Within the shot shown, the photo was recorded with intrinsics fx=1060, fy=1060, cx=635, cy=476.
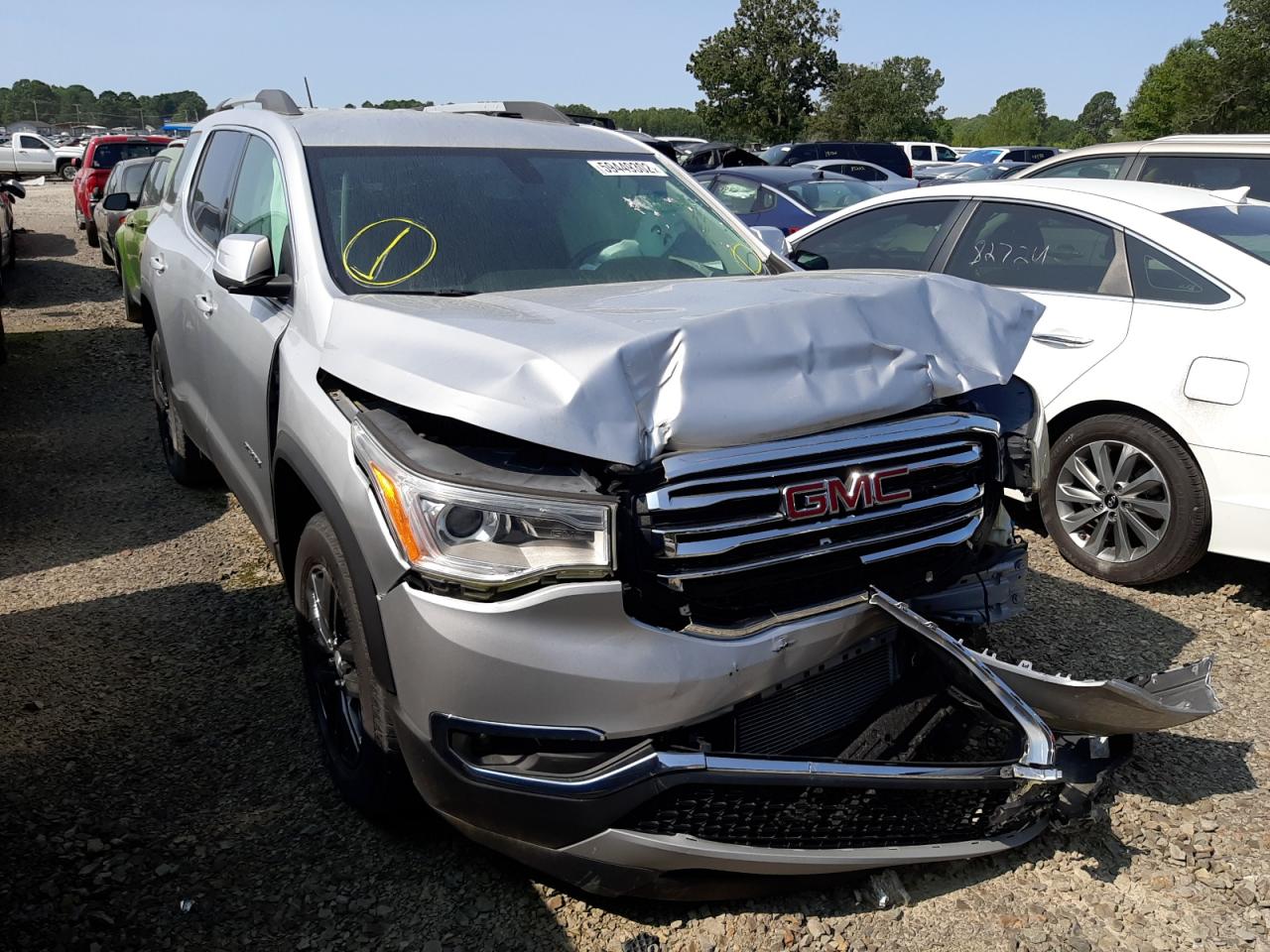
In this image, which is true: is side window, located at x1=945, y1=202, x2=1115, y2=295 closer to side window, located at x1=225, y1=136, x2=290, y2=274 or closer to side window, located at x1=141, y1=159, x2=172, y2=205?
side window, located at x1=225, y1=136, x2=290, y2=274

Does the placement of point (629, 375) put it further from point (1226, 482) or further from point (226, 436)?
point (1226, 482)

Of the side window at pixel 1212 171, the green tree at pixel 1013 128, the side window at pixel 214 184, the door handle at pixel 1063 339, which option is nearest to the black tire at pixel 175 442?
the side window at pixel 214 184

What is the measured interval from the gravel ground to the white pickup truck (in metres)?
36.2

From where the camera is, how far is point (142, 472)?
6.32 m

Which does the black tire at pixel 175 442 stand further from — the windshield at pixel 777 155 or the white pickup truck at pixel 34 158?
the white pickup truck at pixel 34 158

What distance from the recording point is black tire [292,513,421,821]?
2.69m

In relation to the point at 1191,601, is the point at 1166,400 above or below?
above

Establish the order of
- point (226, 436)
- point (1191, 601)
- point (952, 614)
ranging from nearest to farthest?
point (952, 614) < point (226, 436) < point (1191, 601)

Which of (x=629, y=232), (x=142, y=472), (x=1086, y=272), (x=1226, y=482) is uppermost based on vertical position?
(x=629, y=232)

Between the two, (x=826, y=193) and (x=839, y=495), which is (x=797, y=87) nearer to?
(x=826, y=193)

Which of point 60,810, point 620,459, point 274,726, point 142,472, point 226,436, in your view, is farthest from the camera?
point 142,472

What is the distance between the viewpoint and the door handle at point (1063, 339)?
15.4 ft

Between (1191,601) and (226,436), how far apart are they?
13.4ft

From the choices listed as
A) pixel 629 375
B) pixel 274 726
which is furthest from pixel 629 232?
pixel 274 726
